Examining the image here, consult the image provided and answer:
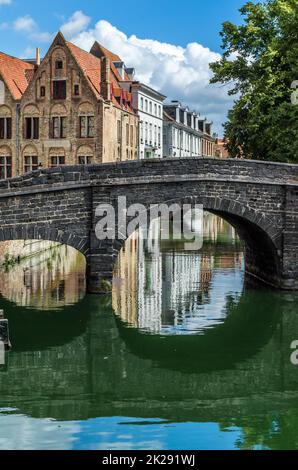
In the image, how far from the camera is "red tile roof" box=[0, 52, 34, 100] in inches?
1745

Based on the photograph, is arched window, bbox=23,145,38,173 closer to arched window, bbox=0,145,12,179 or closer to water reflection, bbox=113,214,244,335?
arched window, bbox=0,145,12,179

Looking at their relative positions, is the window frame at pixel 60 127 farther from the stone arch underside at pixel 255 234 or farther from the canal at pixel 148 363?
the stone arch underside at pixel 255 234

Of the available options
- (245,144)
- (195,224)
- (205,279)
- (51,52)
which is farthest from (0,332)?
(195,224)

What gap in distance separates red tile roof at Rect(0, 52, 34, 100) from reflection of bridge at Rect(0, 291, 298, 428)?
27.4 meters

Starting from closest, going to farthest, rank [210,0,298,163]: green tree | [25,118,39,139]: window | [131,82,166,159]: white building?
1. [210,0,298,163]: green tree
2. [25,118,39,139]: window
3. [131,82,166,159]: white building

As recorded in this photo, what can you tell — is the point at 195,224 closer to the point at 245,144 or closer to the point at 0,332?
the point at 245,144

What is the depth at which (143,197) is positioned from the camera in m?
21.1

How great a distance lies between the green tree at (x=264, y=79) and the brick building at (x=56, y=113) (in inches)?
539

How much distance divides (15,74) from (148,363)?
34.3 meters

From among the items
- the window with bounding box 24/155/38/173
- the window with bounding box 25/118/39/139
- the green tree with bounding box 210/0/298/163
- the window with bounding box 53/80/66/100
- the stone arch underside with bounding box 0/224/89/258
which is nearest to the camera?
the stone arch underside with bounding box 0/224/89/258

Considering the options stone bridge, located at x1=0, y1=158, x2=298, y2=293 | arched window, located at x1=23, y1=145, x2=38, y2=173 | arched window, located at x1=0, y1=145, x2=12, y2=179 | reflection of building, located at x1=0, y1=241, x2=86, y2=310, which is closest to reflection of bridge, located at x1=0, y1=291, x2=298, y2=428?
reflection of building, located at x1=0, y1=241, x2=86, y2=310

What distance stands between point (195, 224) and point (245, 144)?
84.5 ft

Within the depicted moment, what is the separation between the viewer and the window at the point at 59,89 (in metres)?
43.4

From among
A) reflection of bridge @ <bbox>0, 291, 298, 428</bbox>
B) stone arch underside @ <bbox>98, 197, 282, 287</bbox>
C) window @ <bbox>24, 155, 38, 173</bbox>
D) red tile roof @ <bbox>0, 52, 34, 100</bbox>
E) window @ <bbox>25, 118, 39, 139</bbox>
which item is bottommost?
reflection of bridge @ <bbox>0, 291, 298, 428</bbox>
